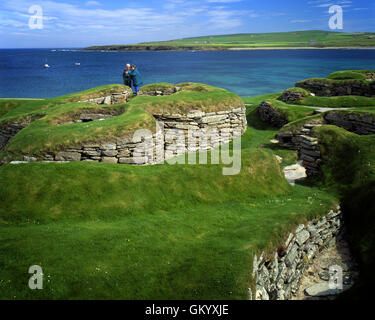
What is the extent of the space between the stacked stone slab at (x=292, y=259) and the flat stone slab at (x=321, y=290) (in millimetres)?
556

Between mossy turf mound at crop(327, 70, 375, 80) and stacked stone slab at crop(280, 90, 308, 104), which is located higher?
mossy turf mound at crop(327, 70, 375, 80)

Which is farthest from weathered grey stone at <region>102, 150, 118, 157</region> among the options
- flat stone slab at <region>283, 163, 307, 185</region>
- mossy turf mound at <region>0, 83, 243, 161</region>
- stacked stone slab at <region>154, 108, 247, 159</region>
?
flat stone slab at <region>283, 163, 307, 185</region>

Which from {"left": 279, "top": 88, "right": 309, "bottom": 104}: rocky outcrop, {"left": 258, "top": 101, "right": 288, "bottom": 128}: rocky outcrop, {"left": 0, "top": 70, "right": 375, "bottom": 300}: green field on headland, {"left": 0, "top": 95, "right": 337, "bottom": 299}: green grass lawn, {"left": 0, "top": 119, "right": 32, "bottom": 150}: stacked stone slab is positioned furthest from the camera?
{"left": 279, "top": 88, "right": 309, "bottom": 104}: rocky outcrop

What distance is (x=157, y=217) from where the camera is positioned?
11688mm

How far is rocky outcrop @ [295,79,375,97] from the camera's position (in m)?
36.0

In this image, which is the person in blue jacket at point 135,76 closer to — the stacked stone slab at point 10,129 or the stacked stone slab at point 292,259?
the stacked stone slab at point 10,129

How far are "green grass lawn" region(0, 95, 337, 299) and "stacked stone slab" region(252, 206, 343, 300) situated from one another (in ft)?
1.54

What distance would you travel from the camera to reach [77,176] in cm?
1266

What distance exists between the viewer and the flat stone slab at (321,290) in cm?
1035

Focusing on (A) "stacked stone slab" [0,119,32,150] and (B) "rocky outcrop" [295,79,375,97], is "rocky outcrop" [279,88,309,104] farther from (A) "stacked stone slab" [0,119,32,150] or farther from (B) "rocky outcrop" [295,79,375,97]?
(A) "stacked stone slab" [0,119,32,150]

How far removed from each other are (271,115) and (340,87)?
1476 centimetres

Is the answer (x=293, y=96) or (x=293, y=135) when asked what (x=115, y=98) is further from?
(x=293, y=96)

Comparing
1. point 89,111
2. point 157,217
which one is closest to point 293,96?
point 89,111

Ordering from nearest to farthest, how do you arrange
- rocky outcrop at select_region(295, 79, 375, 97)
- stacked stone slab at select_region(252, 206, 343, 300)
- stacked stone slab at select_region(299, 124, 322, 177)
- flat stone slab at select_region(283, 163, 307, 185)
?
stacked stone slab at select_region(252, 206, 343, 300) → stacked stone slab at select_region(299, 124, 322, 177) → flat stone slab at select_region(283, 163, 307, 185) → rocky outcrop at select_region(295, 79, 375, 97)
